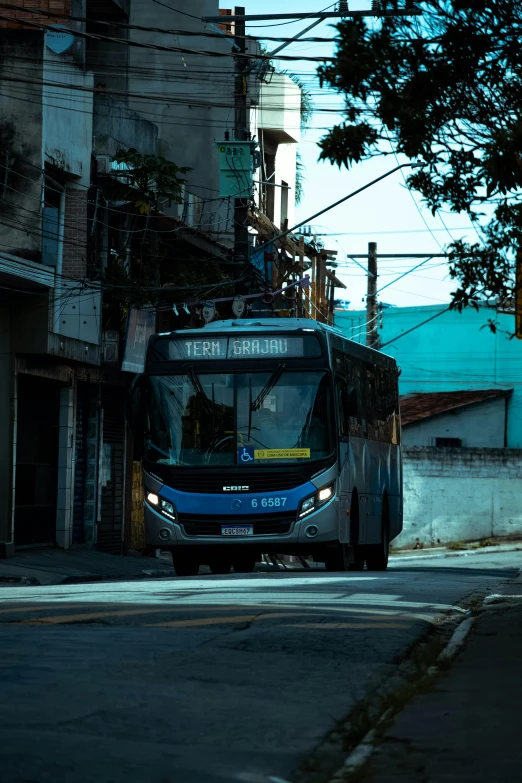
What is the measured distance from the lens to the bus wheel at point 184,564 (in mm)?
20844

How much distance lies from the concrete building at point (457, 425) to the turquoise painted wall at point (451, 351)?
0.15ft

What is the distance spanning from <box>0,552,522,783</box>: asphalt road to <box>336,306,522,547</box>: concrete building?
74.9 feet

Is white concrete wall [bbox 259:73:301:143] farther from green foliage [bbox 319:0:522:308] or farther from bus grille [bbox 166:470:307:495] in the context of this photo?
green foliage [bbox 319:0:522:308]

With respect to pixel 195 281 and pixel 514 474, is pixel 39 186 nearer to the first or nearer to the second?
pixel 195 281

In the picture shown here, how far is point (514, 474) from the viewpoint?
45.8 m

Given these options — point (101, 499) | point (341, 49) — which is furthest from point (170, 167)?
point (341, 49)

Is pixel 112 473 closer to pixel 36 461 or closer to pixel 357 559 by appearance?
pixel 36 461

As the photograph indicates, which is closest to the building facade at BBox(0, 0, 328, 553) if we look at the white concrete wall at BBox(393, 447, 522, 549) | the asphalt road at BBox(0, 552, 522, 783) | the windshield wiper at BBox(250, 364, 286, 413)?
the windshield wiper at BBox(250, 364, 286, 413)

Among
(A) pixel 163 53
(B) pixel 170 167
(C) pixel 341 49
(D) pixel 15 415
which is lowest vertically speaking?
(D) pixel 15 415

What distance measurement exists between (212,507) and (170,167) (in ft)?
39.3

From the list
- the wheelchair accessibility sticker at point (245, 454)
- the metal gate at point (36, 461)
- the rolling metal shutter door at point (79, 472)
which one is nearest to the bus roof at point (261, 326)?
the wheelchair accessibility sticker at point (245, 454)

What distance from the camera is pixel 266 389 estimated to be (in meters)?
19.6

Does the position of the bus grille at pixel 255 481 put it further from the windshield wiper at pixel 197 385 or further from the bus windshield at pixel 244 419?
the windshield wiper at pixel 197 385

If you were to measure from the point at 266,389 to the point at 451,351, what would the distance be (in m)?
44.4
